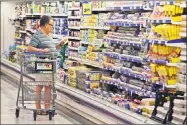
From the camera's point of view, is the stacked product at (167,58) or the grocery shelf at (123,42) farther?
the grocery shelf at (123,42)

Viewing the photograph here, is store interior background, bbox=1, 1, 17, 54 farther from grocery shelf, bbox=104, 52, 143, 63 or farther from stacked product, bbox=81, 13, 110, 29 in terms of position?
grocery shelf, bbox=104, 52, 143, 63

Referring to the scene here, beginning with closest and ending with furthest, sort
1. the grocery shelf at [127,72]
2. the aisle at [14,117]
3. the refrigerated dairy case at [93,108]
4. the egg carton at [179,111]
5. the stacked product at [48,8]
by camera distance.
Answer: the egg carton at [179,111] → the refrigerated dairy case at [93,108] → the grocery shelf at [127,72] → the aisle at [14,117] → the stacked product at [48,8]

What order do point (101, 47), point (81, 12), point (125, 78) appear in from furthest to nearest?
1. point (81, 12)
2. point (101, 47)
3. point (125, 78)

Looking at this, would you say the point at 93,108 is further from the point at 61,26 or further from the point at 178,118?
the point at 61,26

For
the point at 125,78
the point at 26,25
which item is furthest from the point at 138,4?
the point at 26,25

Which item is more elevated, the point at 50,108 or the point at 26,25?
the point at 26,25

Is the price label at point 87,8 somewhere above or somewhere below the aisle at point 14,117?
above

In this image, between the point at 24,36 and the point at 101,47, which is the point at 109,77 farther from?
the point at 24,36

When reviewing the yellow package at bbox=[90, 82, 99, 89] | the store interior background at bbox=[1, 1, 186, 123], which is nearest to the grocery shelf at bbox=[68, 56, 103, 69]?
the yellow package at bbox=[90, 82, 99, 89]

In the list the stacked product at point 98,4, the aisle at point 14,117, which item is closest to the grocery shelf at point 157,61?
the aisle at point 14,117

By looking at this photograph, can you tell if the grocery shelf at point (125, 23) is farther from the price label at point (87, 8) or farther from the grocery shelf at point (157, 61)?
the price label at point (87, 8)

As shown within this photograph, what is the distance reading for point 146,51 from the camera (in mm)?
6242

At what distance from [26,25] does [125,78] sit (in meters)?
6.54

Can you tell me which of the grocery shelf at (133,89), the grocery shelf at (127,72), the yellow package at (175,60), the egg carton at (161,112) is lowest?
the egg carton at (161,112)
